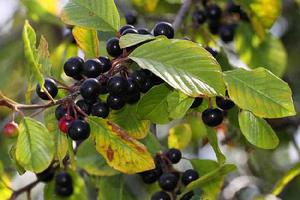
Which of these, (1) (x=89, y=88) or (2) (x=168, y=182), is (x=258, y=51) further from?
(1) (x=89, y=88)

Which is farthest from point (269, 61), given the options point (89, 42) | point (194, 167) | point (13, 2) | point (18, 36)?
point (13, 2)

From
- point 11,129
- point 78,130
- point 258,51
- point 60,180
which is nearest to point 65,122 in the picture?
point 78,130

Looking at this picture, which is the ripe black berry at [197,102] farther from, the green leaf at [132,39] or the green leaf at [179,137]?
the green leaf at [179,137]

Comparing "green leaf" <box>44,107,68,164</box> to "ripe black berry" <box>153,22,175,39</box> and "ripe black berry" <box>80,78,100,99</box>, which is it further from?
"ripe black berry" <box>153,22,175,39</box>

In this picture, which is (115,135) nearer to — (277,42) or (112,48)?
(112,48)

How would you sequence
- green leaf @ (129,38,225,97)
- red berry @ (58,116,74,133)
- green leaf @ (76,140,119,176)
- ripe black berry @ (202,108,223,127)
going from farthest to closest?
green leaf @ (76,140,119,176) < ripe black berry @ (202,108,223,127) < red berry @ (58,116,74,133) < green leaf @ (129,38,225,97)

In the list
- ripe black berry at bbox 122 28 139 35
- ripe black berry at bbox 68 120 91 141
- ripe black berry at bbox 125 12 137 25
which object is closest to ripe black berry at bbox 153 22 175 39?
ripe black berry at bbox 122 28 139 35
